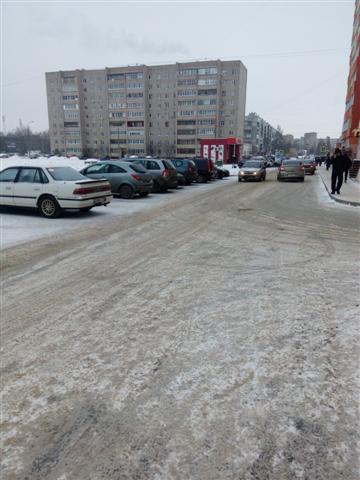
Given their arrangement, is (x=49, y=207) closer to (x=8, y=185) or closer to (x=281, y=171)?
(x=8, y=185)

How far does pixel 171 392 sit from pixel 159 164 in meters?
16.3

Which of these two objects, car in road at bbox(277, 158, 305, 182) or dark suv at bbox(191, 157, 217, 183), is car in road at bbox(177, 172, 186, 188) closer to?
dark suv at bbox(191, 157, 217, 183)

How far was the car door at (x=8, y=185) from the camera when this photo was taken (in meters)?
10.8

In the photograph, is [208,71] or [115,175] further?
[208,71]

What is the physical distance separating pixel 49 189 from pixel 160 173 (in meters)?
8.28


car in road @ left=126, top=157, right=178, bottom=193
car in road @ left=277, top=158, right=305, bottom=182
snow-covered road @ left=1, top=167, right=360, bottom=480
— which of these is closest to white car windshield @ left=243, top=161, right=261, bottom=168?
car in road @ left=277, top=158, right=305, bottom=182

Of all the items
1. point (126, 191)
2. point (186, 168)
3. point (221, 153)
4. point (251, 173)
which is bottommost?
point (126, 191)

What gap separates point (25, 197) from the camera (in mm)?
10617

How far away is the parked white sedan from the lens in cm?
1019

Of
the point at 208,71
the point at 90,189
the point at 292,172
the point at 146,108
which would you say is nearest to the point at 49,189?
the point at 90,189

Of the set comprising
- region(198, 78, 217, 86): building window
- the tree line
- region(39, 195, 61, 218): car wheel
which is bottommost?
region(39, 195, 61, 218): car wheel

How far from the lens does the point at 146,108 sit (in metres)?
110

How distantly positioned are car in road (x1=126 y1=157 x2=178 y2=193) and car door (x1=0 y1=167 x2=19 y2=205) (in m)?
7.51

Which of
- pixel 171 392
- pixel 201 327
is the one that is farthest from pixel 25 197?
pixel 171 392
